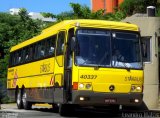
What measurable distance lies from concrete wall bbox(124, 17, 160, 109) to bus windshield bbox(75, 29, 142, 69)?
7397 millimetres

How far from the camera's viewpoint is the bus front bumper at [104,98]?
1770 cm

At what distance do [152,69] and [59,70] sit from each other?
7957mm

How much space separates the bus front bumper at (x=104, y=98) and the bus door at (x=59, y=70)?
1.23m

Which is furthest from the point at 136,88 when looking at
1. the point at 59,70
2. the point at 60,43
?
the point at 60,43

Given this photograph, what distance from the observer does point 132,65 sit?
18500mm

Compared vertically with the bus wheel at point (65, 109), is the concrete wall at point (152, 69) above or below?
above

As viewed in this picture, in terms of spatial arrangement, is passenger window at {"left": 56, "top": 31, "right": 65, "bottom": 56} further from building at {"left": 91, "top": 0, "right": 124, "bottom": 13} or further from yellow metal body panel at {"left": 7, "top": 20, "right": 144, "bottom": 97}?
building at {"left": 91, "top": 0, "right": 124, "bottom": 13}

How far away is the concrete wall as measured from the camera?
84.9ft

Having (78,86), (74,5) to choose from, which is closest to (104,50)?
(78,86)

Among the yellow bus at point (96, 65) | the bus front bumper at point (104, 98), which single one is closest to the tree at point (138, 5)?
the yellow bus at point (96, 65)

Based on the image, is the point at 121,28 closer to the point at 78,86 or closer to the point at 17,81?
the point at 78,86

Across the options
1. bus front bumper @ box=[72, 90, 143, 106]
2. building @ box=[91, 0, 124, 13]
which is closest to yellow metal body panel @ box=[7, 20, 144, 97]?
bus front bumper @ box=[72, 90, 143, 106]

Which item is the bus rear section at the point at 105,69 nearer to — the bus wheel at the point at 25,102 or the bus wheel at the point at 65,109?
the bus wheel at the point at 65,109

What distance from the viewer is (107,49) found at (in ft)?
60.1
